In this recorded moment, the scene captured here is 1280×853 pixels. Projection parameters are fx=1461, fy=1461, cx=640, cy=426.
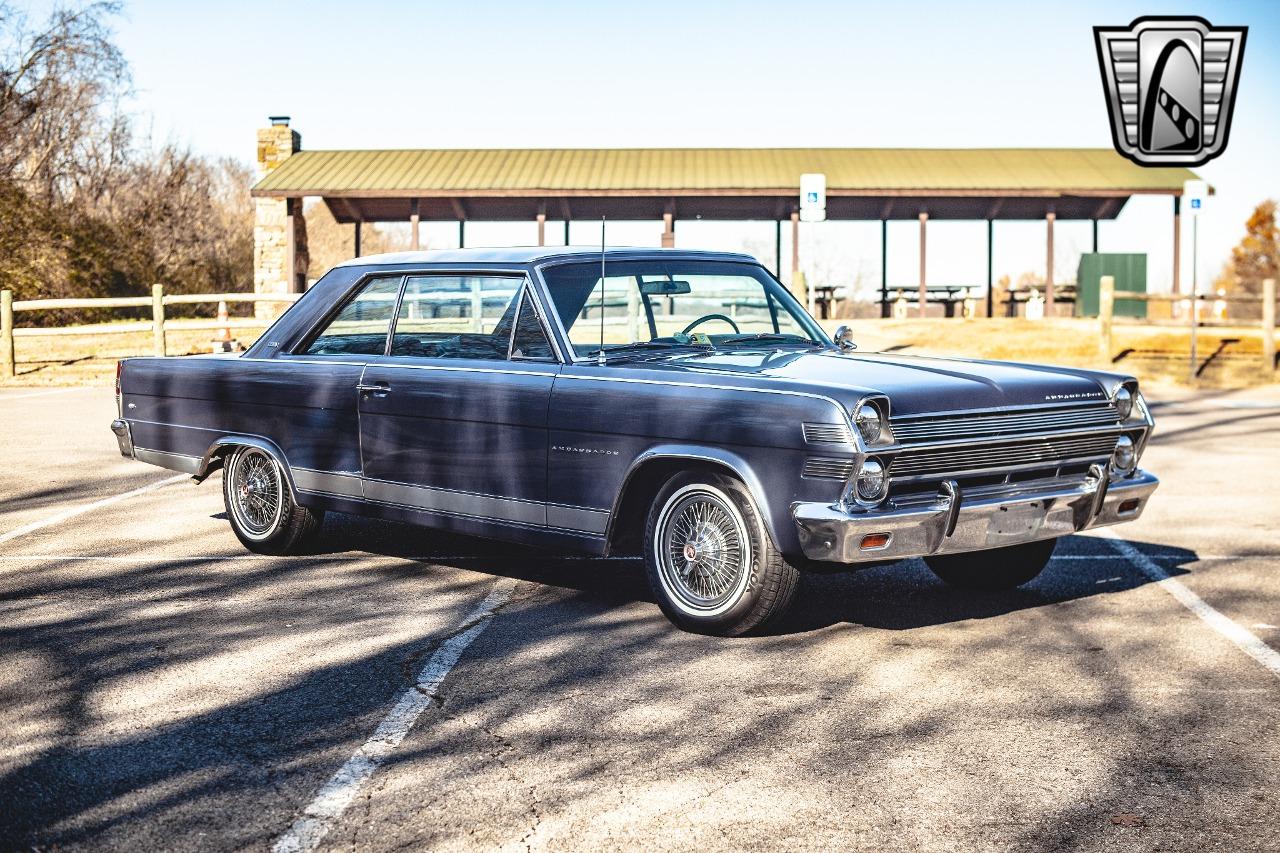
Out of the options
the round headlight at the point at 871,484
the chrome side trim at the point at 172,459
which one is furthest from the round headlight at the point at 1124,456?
the chrome side trim at the point at 172,459

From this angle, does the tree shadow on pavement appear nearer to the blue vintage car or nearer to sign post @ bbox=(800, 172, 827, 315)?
the blue vintage car

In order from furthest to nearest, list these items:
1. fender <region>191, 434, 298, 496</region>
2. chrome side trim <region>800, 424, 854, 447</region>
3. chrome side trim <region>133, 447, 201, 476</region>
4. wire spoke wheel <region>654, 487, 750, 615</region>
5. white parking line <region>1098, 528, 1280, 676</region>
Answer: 1. chrome side trim <region>133, 447, 201, 476</region>
2. fender <region>191, 434, 298, 496</region>
3. wire spoke wheel <region>654, 487, 750, 615</region>
4. white parking line <region>1098, 528, 1280, 676</region>
5. chrome side trim <region>800, 424, 854, 447</region>

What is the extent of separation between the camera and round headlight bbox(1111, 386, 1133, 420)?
6461 millimetres

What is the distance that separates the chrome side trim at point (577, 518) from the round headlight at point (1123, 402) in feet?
7.60

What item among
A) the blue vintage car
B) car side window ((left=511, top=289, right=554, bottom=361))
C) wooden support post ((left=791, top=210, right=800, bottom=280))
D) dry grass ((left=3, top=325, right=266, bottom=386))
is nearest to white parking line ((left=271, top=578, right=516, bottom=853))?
the blue vintage car

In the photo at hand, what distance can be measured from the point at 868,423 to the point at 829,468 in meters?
0.23

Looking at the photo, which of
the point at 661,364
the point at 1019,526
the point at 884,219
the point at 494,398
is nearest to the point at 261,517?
the point at 494,398

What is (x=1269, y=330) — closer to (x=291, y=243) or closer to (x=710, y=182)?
(x=710, y=182)

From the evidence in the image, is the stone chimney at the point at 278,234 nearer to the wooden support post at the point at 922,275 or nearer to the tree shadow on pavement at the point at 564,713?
the wooden support post at the point at 922,275

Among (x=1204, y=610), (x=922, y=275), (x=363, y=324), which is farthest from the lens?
(x=922, y=275)

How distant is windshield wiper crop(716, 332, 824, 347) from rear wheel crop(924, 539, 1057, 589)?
4.06 ft

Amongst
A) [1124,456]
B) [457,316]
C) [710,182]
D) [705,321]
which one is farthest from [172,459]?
[710,182]

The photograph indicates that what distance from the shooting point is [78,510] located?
9.71 metres

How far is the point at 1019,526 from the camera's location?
5922mm
